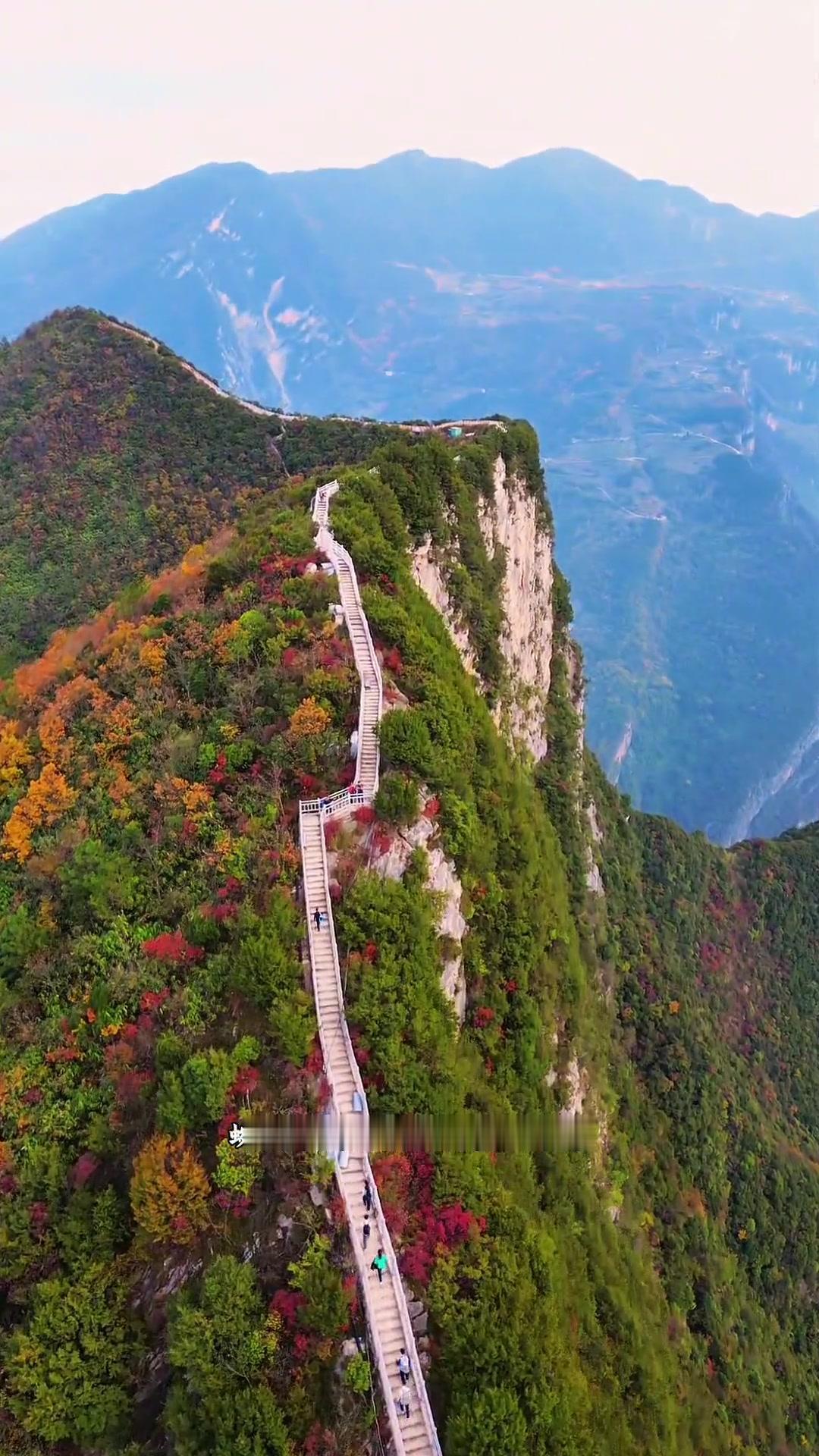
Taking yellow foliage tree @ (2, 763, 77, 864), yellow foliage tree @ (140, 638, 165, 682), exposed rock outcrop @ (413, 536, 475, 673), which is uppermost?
exposed rock outcrop @ (413, 536, 475, 673)

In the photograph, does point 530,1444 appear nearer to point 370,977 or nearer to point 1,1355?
point 370,977

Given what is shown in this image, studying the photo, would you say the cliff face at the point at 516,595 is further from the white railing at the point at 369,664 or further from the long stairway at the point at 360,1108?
the long stairway at the point at 360,1108

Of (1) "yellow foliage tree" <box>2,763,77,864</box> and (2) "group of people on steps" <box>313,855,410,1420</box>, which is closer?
(2) "group of people on steps" <box>313,855,410,1420</box>

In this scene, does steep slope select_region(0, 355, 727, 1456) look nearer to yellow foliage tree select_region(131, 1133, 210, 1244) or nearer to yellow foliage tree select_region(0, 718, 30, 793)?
yellow foliage tree select_region(131, 1133, 210, 1244)

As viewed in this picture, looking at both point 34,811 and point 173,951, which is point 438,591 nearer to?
point 34,811

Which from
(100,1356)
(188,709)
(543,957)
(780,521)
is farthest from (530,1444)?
(780,521)

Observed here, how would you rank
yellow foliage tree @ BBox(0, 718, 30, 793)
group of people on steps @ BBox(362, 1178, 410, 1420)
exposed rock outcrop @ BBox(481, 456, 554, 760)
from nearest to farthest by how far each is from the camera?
1. group of people on steps @ BBox(362, 1178, 410, 1420)
2. yellow foliage tree @ BBox(0, 718, 30, 793)
3. exposed rock outcrop @ BBox(481, 456, 554, 760)

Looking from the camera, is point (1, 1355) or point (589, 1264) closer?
point (1, 1355)

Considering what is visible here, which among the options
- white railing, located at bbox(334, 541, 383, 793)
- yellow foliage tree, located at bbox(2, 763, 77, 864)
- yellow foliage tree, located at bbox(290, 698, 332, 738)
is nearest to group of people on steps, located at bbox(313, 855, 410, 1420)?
white railing, located at bbox(334, 541, 383, 793)
